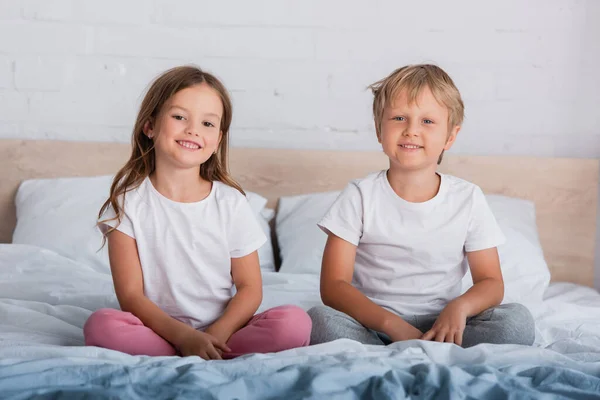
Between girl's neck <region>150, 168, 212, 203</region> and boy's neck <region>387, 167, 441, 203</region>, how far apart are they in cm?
A: 41

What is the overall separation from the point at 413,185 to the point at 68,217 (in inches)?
44.3

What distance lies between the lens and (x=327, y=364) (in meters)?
1.20

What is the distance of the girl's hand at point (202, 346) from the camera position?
1.38m

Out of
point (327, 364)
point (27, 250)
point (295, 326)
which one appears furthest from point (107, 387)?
point (27, 250)

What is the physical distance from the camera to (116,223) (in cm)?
157

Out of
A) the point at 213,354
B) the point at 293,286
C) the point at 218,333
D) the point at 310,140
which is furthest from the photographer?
the point at 310,140

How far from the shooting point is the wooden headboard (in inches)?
101

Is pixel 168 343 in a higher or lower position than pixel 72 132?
lower

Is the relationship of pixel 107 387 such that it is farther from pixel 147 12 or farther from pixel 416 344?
pixel 147 12

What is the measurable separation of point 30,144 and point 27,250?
1.69 ft

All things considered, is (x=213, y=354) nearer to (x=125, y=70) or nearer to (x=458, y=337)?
(x=458, y=337)

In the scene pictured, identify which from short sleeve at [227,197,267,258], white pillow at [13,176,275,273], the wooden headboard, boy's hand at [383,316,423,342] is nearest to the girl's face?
short sleeve at [227,197,267,258]

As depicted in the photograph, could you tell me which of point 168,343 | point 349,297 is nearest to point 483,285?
point 349,297

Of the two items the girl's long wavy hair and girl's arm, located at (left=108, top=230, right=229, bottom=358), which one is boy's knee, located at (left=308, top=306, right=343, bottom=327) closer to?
girl's arm, located at (left=108, top=230, right=229, bottom=358)
